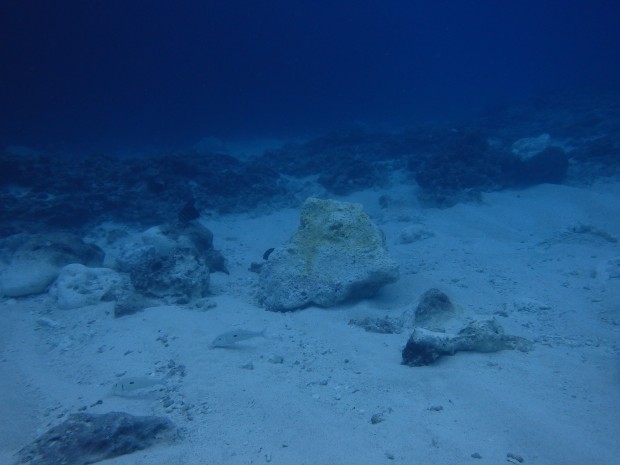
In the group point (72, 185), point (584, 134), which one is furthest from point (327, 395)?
point (584, 134)

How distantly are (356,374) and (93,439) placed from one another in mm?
2841

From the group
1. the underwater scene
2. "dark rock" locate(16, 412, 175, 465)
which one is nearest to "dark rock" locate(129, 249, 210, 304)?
the underwater scene

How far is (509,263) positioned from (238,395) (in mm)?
6448

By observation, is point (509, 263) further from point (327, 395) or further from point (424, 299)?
point (327, 395)

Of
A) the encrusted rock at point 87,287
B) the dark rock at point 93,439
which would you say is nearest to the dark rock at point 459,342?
the dark rock at point 93,439

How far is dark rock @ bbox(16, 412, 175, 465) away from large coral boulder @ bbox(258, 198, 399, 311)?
330cm

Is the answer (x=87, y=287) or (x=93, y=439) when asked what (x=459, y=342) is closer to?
(x=93, y=439)

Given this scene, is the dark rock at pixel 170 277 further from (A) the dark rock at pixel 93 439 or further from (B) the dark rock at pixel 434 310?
(B) the dark rock at pixel 434 310

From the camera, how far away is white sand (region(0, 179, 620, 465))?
324 centimetres

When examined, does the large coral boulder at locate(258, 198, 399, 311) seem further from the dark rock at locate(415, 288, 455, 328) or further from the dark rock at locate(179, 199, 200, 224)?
the dark rock at locate(179, 199, 200, 224)

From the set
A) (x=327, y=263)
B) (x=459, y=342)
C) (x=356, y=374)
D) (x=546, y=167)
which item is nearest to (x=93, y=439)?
(x=356, y=374)

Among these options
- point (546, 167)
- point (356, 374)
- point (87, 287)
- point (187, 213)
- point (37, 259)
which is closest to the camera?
point (356, 374)

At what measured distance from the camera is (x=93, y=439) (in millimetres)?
3244

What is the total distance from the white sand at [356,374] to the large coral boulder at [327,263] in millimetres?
283
